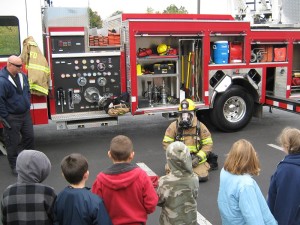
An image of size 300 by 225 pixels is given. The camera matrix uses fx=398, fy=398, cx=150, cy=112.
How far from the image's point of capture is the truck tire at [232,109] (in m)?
8.09

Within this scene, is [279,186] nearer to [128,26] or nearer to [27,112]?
[27,112]

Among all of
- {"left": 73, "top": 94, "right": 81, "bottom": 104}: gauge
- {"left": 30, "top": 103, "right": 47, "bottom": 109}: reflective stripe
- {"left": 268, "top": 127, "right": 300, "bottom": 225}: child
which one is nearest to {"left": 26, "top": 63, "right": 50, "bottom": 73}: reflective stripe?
{"left": 30, "top": 103, "right": 47, "bottom": 109}: reflective stripe

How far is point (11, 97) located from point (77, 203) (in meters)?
3.75

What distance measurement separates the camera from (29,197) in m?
2.47

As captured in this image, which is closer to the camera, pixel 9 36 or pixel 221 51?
pixel 9 36

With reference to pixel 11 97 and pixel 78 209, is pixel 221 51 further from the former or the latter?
pixel 78 209

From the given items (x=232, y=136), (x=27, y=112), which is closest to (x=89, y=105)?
(x=27, y=112)

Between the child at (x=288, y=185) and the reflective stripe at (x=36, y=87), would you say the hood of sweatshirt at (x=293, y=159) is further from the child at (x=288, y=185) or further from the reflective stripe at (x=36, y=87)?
the reflective stripe at (x=36, y=87)

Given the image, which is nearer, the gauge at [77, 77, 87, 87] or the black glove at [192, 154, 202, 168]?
the black glove at [192, 154, 202, 168]

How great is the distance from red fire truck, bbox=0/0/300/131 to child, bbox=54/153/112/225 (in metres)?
4.51

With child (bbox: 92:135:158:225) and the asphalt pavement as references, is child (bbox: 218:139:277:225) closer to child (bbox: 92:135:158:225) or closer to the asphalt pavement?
child (bbox: 92:135:158:225)

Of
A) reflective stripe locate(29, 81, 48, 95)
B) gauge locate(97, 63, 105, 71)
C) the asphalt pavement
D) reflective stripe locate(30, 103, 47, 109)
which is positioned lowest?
the asphalt pavement

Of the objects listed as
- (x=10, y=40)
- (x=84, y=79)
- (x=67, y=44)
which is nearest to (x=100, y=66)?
(x=84, y=79)

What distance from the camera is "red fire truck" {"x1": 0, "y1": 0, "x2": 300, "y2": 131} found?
688 cm
